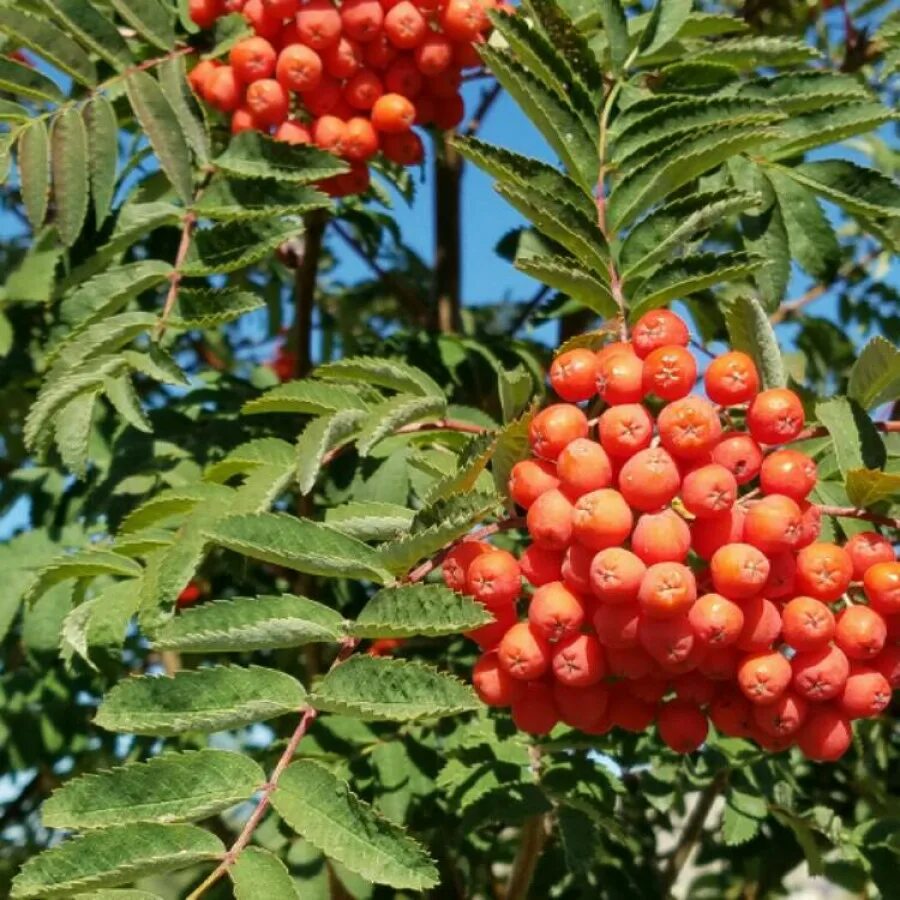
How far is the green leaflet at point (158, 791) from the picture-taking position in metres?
1.12

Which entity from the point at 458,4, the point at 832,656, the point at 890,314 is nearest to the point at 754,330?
the point at 832,656

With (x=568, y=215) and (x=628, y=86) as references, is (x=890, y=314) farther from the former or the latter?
(x=568, y=215)

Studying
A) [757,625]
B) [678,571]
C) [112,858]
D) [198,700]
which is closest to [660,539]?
[678,571]

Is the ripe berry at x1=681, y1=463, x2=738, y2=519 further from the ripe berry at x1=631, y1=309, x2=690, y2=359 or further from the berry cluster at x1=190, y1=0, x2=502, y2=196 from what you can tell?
the berry cluster at x1=190, y1=0, x2=502, y2=196

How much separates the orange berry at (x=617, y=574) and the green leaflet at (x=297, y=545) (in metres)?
0.21

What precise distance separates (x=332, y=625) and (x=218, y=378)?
1.15m

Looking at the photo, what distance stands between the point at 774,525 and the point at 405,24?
982 mm

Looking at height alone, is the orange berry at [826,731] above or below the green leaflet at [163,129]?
below

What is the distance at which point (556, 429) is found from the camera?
1.30m

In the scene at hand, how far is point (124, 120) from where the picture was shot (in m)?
2.02

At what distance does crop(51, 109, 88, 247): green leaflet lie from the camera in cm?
172

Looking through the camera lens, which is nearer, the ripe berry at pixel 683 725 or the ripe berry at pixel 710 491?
the ripe berry at pixel 710 491

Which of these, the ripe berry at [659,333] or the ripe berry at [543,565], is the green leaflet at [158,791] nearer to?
the ripe berry at [543,565]

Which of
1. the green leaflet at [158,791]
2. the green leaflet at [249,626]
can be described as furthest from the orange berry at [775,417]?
the green leaflet at [158,791]
